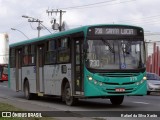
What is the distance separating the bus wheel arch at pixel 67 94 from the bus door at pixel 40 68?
2.84 metres

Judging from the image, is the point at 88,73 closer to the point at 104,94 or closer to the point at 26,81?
the point at 104,94

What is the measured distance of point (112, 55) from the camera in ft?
57.2

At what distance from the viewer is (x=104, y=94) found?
17.3 metres

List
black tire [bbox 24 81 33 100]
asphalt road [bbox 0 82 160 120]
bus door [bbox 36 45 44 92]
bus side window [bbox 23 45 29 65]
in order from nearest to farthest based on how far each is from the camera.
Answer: asphalt road [bbox 0 82 160 120], bus door [bbox 36 45 44 92], bus side window [bbox 23 45 29 65], black tire [bbox 24 81 33 100]

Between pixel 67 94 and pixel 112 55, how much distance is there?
9.70 ft

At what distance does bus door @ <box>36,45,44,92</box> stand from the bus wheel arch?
2845 mm

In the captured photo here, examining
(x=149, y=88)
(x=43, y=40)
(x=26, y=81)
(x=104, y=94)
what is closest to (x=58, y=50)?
(x=43, y=40)

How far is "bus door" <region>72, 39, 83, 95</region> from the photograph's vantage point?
17812mm

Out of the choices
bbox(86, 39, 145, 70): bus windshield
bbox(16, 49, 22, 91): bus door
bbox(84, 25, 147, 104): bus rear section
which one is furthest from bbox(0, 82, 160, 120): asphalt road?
bbox(16, 49, 22, 91): bus door

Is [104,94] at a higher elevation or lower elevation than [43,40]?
lower

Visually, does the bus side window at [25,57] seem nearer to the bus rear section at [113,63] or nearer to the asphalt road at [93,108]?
the asphalt road at [93,108]

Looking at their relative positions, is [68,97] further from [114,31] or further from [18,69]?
[18,69]

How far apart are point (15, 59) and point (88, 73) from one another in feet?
32.4

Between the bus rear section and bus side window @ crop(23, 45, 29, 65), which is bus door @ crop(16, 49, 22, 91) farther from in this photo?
the bus rear section
